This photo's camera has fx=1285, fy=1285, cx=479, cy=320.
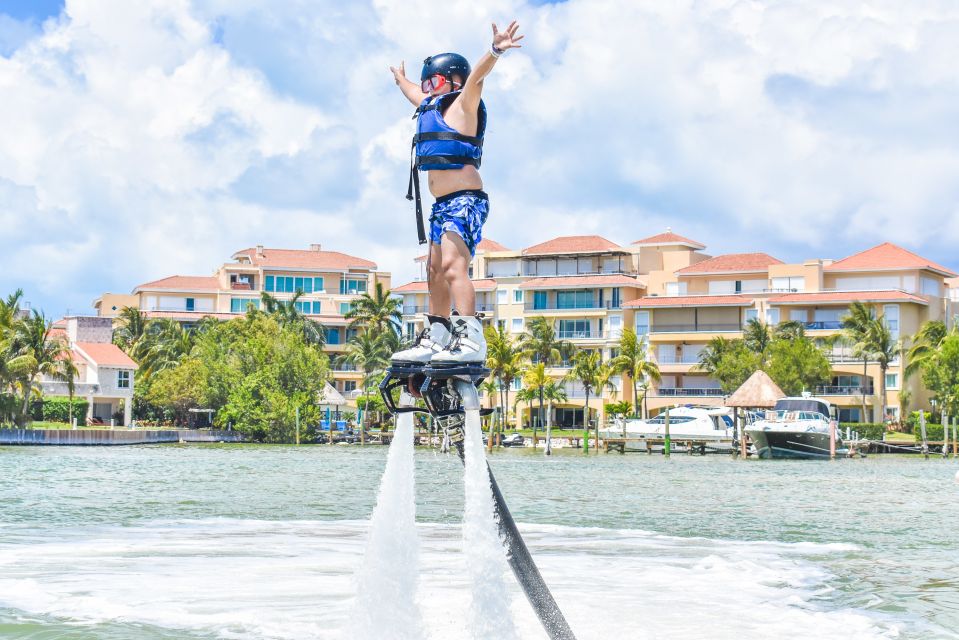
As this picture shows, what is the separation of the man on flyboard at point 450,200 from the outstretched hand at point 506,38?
0.31m

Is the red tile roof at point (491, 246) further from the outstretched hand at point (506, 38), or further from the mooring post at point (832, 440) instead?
the outstretched hand at point (506, 38)

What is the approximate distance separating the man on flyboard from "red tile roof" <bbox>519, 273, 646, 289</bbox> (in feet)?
370

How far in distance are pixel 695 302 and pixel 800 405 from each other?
31.1 metres

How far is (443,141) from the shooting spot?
9609mm

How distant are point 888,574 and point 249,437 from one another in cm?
8824

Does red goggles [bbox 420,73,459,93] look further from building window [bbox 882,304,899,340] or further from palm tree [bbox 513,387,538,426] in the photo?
building window [bbox 882,304,899,340]

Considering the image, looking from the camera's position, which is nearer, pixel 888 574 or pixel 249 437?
pixel 888 574

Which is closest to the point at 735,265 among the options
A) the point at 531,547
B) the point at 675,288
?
the point at 675,288

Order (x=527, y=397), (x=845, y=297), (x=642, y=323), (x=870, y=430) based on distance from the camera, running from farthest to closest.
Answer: (x=642, y=323)
(x=527, y=397)
(x=845, y=297)
(x=870, y=430)

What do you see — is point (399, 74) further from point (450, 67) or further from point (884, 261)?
point (884, 261)

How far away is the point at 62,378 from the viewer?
96188 mm

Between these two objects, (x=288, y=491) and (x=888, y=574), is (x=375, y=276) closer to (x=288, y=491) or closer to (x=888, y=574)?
(x=288, y=491)

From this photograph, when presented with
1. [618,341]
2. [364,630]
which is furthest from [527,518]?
[618,341]

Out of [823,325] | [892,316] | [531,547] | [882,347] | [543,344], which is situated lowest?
[531,547]
